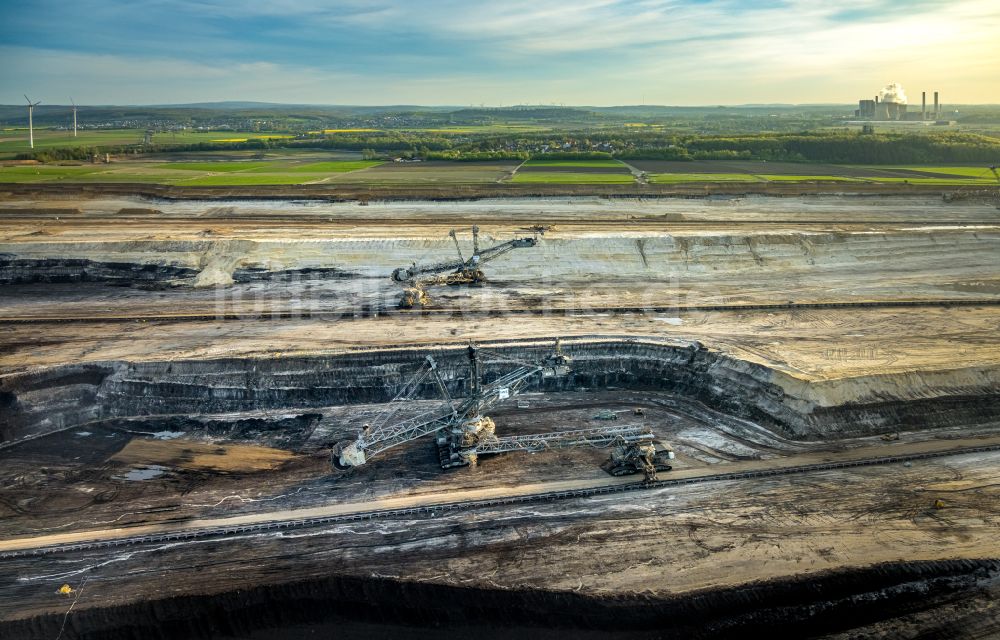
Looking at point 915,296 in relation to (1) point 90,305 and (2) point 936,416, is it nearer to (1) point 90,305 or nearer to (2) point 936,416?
(2) point 936,416

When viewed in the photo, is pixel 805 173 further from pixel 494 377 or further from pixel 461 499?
pixel 461 499

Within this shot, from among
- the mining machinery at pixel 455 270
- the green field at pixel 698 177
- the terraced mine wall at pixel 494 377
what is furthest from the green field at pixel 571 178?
the terraced mine wall at pixel 494 377

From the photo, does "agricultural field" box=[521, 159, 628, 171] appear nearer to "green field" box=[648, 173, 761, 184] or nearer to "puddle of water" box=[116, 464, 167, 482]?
"green field" box=[648, 173, 761, 184]

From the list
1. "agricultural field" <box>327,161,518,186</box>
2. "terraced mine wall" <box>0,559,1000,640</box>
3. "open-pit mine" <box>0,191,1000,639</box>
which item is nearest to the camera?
"terraced mine wall" <box>0,559,1000,640</box>

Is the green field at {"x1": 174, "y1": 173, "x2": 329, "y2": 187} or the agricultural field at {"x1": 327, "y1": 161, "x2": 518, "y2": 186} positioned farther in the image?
the agricultural field at {"x1": 327, "y1": 161, "x2": 518, "y2": 186}

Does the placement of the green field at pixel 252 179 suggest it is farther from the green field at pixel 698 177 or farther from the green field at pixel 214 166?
the green field at pixel 698 177

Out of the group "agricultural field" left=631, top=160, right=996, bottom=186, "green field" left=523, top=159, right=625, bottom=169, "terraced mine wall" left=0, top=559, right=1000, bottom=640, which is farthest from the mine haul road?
"green field" left=523, top=159, right=625, bottom=169
